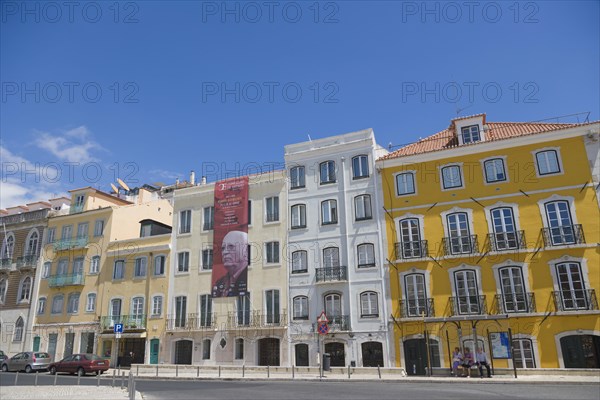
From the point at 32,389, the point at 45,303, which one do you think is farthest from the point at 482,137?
the point at 45,303

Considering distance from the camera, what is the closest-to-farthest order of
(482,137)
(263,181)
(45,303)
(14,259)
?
(482,137)
(263,181)
(45,303)
(14,259)

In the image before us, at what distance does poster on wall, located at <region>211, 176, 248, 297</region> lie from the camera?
3416 centimetres

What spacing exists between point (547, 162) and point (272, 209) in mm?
17707

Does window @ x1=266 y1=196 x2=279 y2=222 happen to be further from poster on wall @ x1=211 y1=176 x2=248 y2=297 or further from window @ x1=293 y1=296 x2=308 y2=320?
window @ x1=293 y1=296 x2=308 y2=320

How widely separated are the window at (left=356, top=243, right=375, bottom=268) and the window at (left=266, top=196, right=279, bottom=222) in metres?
6.68

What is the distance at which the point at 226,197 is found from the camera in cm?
3641

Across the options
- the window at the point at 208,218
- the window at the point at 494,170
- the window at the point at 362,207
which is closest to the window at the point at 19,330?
the window at the point at 208,218

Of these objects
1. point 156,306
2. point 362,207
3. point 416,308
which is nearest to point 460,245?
point 416,308

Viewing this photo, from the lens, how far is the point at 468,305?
27266mm

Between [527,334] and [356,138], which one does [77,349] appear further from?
[527,334]

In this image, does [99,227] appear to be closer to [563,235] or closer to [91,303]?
[91,303]

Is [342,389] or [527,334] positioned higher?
[527,334]

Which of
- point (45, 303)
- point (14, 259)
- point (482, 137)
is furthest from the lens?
point (14, 259)

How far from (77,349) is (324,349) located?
20.0 metres
